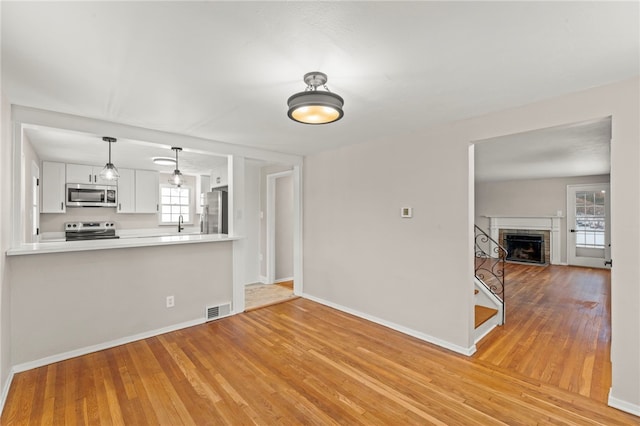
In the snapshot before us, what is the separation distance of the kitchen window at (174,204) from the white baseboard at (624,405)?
7386 millimetres

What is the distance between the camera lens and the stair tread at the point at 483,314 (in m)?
3.29

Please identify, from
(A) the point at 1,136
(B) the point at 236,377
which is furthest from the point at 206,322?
(A) the point at 1,136

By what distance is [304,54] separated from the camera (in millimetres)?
1740

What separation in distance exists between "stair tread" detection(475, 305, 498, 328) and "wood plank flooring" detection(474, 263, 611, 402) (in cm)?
19

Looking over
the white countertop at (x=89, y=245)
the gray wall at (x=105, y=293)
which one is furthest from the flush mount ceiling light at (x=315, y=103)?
the gray wall at (x=105, y=293)

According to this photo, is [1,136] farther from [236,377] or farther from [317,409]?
[317,409]

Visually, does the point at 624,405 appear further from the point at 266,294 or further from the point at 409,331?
the point at 266,294

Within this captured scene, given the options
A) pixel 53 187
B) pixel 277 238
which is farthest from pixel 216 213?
pixel 53 187

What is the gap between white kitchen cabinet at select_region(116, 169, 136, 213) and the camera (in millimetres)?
5906

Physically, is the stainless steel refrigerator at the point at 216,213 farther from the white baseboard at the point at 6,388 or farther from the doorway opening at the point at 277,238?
the white baseboard at the point at 6,388

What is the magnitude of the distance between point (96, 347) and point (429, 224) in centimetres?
372

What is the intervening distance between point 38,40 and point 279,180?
438cm

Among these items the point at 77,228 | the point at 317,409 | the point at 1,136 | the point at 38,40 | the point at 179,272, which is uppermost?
the point at 38,40

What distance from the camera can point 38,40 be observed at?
5.26ft
